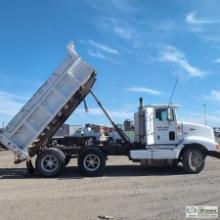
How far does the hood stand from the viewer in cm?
1723

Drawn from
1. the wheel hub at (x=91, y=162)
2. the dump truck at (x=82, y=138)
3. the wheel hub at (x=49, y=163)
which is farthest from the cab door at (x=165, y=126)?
the wheel hub at (x=49, y=163)

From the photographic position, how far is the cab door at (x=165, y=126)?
680 inches

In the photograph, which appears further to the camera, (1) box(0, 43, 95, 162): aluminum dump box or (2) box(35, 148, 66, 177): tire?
(2) box(35, 148, 66, 177): tire

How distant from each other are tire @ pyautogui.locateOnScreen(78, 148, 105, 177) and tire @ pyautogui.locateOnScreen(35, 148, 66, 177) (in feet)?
2.30

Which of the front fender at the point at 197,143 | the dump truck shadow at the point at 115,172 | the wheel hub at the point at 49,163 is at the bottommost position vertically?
the dump truck shadow at the point at 115,172

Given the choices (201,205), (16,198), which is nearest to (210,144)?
(201,205)

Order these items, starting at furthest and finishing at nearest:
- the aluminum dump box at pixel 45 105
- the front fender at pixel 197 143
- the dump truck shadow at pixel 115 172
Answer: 1. the front fender at pixel 197 143
2. the dump truck shadow at pixel 115 172
3. the aluminum dump box at pixel 45 105

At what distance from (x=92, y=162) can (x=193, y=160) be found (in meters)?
3.75

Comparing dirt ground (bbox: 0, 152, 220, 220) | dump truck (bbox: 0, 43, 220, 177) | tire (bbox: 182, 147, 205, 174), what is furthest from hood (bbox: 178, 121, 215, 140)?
dirt ground (bbox: 0, 152, 220, 220)

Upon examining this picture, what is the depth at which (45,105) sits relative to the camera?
16.1 metres

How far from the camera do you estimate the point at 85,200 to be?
11.0 m

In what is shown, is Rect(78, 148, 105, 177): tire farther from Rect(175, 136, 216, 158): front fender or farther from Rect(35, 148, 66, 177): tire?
Rect(175, 136, 216, 158): front fender

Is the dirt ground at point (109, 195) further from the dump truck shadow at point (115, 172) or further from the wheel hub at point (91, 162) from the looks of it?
the wheel hub at point (91, 162)

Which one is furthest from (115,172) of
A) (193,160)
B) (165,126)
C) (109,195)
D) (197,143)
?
(109,195)
